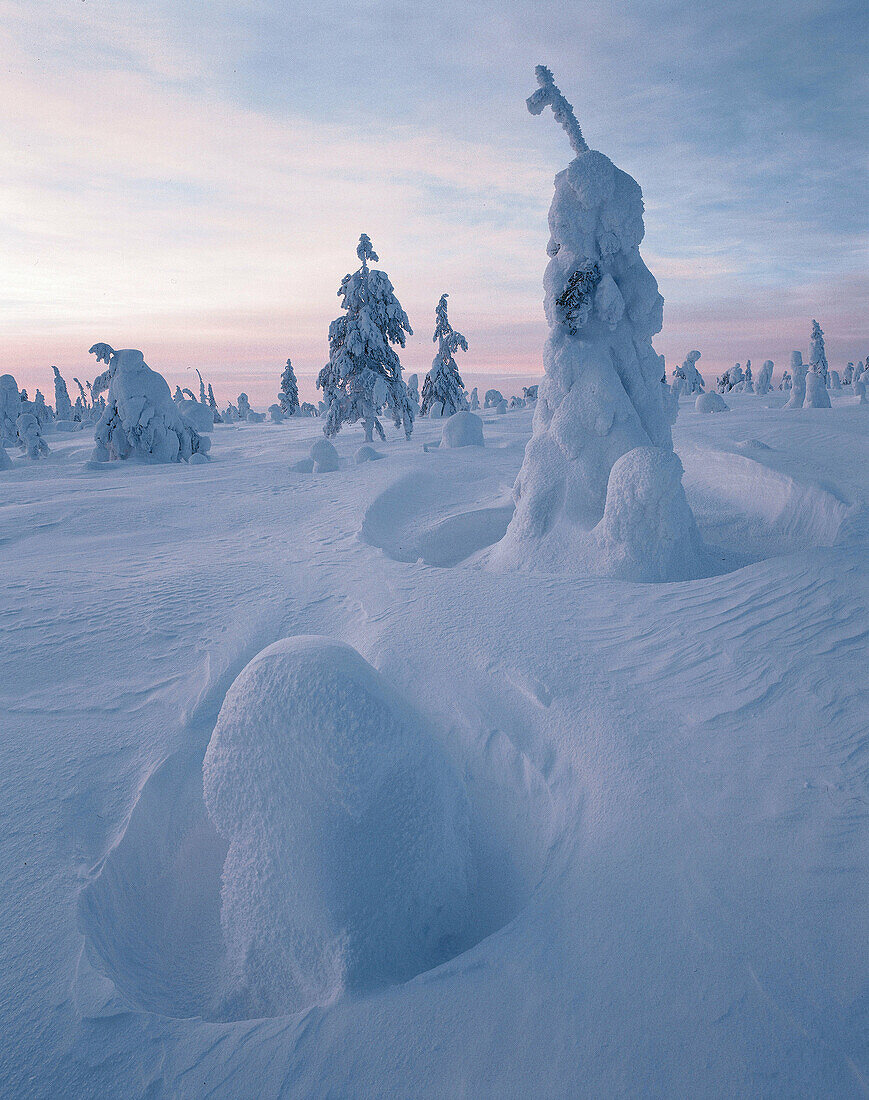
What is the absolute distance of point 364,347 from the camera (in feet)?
61.9

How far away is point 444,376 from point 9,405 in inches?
829

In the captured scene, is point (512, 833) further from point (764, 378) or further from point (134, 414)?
point (764, 378)

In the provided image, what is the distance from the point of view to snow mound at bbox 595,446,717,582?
5.81 meters

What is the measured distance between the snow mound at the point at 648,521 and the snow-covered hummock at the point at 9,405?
95.8 ft

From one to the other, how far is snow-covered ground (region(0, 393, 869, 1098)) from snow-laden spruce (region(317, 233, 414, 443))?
13.7m

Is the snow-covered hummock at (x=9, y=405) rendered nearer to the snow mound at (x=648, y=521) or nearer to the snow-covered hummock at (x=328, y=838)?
the snow mound at (x=648, y=521)

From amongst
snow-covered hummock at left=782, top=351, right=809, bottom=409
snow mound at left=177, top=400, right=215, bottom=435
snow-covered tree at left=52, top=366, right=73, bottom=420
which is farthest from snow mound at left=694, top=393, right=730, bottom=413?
snow-covered tree at left=52, top=366, right=73, bottom=420

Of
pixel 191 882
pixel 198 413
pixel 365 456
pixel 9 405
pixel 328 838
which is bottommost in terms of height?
pixel 191 882

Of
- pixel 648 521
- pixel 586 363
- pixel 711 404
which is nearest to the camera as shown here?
pixel 648 521

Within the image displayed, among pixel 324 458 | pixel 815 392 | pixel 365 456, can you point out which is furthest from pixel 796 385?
pixel 324 458

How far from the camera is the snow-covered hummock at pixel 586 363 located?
6.74 m

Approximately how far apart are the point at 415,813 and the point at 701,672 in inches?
88.9

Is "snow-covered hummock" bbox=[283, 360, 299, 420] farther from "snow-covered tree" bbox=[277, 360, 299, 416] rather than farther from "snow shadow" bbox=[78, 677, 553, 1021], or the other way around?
"snow shadow" bbox=[78, 677, 553, 1021]

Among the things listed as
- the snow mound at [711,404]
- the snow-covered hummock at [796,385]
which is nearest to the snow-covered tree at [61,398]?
the snow mound at [711,404]
